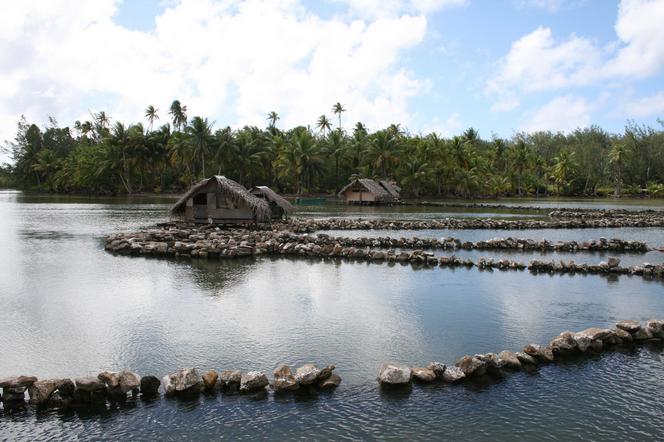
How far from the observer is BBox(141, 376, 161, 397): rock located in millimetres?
7426

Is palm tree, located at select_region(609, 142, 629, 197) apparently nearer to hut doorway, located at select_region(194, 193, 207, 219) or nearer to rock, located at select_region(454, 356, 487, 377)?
hut doorway, located at select_region(194, 193, 207, 219)

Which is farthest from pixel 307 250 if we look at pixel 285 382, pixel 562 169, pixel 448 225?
pixel 562 169

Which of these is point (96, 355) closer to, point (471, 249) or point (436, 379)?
point (436, 379)

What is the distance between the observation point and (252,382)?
7.55 metres

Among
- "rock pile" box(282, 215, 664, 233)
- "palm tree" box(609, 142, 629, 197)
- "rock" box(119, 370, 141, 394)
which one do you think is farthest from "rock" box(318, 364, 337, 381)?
"palm tree" box(609, 142, 629, 197)

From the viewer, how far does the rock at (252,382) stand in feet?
24.7

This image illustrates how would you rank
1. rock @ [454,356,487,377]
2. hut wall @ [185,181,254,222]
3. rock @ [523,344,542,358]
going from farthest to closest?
hut wall @ [185,181,254,222] < rock @ [523,344,542,358] < rock @ [454,356,487,377]

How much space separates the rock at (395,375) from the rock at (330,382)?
0.66m

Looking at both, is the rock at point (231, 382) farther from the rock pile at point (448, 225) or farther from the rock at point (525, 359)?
the rock pile at point (448, 225)

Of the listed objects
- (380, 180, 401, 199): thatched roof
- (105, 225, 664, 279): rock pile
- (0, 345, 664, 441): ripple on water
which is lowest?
(0, 345, 664, 441): ripple on water

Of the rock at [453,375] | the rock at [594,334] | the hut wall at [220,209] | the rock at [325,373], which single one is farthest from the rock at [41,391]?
the hut wall at [220,209]

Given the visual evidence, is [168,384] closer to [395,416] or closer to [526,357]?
[395,416]

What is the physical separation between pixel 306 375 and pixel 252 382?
80 centimetres

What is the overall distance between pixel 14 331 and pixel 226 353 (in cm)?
463
